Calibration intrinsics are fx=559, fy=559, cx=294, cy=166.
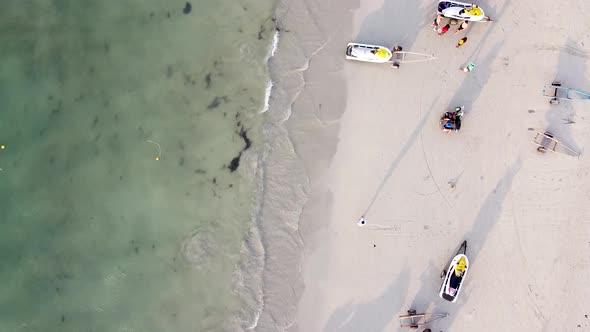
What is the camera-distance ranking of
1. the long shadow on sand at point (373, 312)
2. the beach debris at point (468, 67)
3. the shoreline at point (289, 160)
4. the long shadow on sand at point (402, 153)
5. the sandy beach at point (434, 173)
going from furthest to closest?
the beach debris at point (468, 67) < the long shadow on sand at point (402, 153) < the sandy beach at point (434, 173) < the long shadow on sand at point (373, 312) < the shoreline at point (289, 160)

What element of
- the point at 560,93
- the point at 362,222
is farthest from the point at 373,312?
the point at 560,93

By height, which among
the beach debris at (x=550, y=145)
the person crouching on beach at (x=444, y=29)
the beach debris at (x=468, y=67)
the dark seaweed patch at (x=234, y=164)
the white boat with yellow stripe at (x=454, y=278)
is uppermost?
the person crouching on beach at (x=444, y=29)

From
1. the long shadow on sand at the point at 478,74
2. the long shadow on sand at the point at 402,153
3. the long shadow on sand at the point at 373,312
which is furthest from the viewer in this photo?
the long shadow on sand at the point at 478,74

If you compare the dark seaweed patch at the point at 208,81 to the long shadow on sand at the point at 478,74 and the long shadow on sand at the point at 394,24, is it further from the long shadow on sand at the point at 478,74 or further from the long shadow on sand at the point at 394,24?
the long shadow on sand at the point at 478,74

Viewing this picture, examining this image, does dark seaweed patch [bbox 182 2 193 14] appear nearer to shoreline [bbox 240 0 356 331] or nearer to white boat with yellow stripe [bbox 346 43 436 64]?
shoreline [bbox 240 0 356 331]

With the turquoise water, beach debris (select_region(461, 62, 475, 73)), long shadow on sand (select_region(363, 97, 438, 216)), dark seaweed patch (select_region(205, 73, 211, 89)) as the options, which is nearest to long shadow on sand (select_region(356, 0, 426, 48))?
beach debris (select_region(461, 62, 475, 73))

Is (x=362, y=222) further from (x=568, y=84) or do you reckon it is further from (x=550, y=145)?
(x=568, y=84)

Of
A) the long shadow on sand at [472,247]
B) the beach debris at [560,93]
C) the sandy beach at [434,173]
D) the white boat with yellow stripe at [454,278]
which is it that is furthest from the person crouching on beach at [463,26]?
the white boat with yellow stripe at [454,278]

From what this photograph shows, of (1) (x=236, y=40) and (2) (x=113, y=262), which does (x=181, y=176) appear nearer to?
(2) (x=113, y=262)
